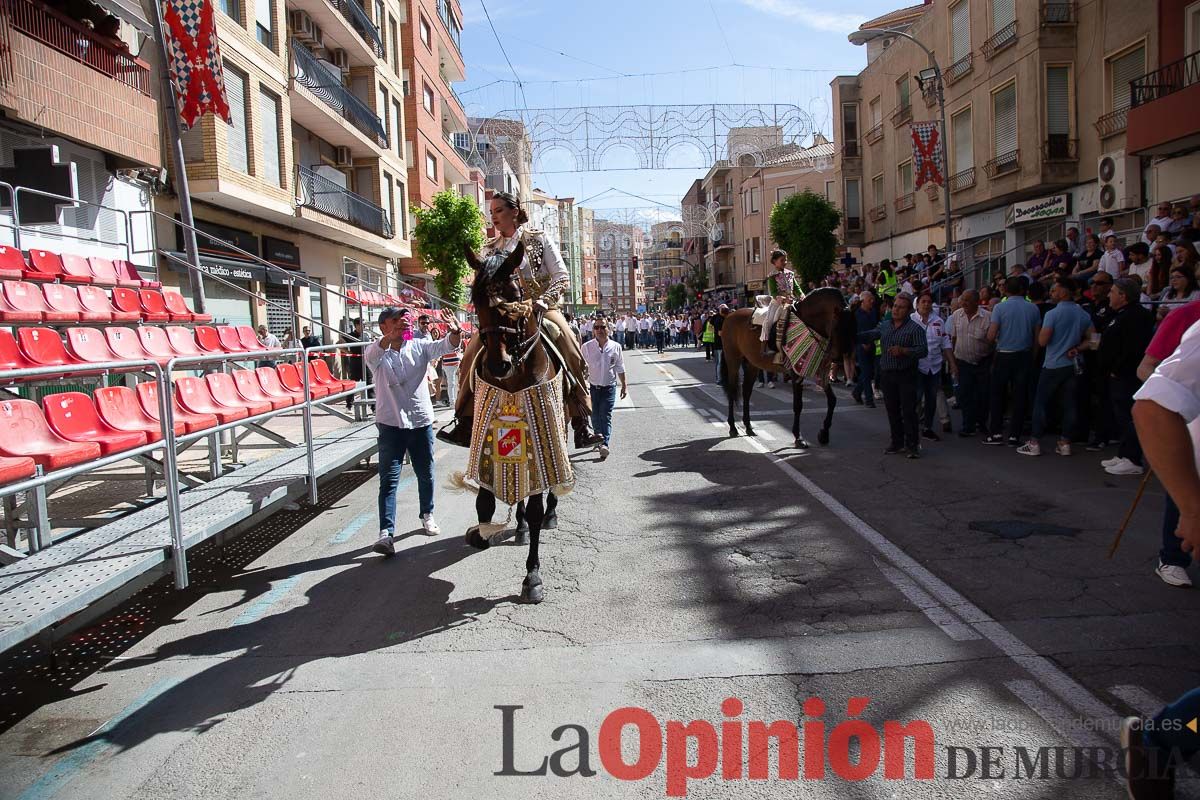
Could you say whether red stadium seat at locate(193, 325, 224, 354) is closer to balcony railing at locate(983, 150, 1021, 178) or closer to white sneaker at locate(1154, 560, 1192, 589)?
white sneaker at locate(1154, 560, 1192, 589)

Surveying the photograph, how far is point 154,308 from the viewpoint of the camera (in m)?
11.0

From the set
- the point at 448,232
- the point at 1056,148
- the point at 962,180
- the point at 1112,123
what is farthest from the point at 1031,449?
the point at 448,232

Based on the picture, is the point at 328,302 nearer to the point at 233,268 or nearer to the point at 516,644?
the point at 233,268

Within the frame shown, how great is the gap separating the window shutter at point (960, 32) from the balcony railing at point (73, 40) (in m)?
22.8

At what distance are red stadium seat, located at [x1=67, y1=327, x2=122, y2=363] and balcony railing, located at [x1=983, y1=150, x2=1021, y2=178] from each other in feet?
75.0

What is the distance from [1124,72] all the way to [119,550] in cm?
2329

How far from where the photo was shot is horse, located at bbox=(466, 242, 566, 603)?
16.8 ft

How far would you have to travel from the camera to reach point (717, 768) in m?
3.35

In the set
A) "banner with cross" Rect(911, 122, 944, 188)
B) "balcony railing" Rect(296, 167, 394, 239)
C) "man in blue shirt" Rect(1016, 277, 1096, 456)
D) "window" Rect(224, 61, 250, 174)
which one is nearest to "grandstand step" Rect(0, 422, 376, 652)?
"man in blue shirt" Rect(1016, 277, 1096, 456)

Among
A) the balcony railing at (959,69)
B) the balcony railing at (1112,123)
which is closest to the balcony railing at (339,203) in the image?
the balcony railing at (959,69)

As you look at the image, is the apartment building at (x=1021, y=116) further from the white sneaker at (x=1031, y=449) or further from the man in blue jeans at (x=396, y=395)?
the man in blue jeans at (x=396, y=395)

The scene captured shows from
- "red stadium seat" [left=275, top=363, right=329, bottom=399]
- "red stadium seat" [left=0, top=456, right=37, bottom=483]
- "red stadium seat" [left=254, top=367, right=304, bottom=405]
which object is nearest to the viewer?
"red stadium seat" [left=0, top=456, right=37, bottom=483]

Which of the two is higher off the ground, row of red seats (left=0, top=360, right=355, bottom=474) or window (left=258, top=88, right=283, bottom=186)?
window (left=258, top=88, right=283, bottom=186)

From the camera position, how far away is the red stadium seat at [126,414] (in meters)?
6.38
